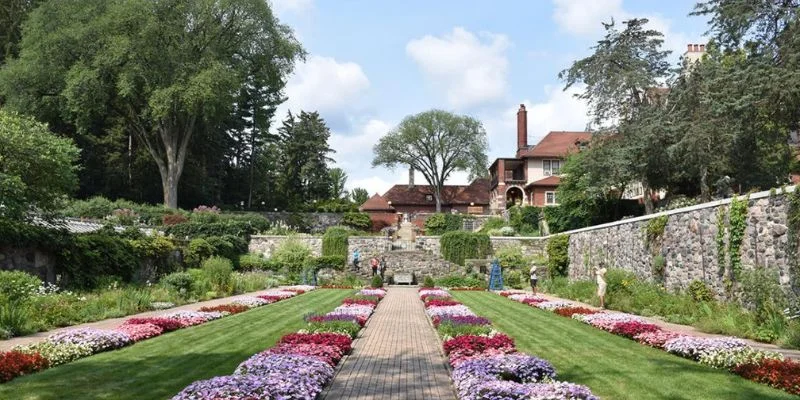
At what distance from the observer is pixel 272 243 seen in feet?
128

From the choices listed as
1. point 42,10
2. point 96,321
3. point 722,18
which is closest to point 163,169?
→ point 42,10

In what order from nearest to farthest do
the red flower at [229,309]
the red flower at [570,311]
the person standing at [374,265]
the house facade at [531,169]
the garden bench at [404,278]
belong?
1. the red flower at [570,311]
2. the red flower at [229,309]
3. the person standing at [374,265]
4. the garden bench at [404,278]
5. the house facade at [531,169]

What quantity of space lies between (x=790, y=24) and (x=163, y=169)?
38036 mm

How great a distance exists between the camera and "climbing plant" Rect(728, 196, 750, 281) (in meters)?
13.3

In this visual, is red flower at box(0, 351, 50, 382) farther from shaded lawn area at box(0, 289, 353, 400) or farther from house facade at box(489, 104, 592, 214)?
house facade at box(489, 104, 592, 214)

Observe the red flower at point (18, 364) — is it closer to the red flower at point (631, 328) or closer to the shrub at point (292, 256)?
the red flower at point (631, 328)

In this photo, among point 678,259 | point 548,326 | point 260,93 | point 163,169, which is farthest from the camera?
point 260,93

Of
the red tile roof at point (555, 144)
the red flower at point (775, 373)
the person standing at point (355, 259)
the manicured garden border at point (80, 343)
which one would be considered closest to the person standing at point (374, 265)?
the person standing at point (355, 259)

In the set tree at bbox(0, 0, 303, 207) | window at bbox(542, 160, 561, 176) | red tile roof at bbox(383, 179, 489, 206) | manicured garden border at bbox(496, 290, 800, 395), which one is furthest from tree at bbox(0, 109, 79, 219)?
red tile roof at bbox(383, 179, 489, 206)

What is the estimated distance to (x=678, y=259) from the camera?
16.8m

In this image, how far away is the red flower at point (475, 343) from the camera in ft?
31.0

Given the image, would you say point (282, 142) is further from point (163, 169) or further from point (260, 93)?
point (163, 169)

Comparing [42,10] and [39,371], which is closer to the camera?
[39,371]

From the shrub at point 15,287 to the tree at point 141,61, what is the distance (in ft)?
84.5
